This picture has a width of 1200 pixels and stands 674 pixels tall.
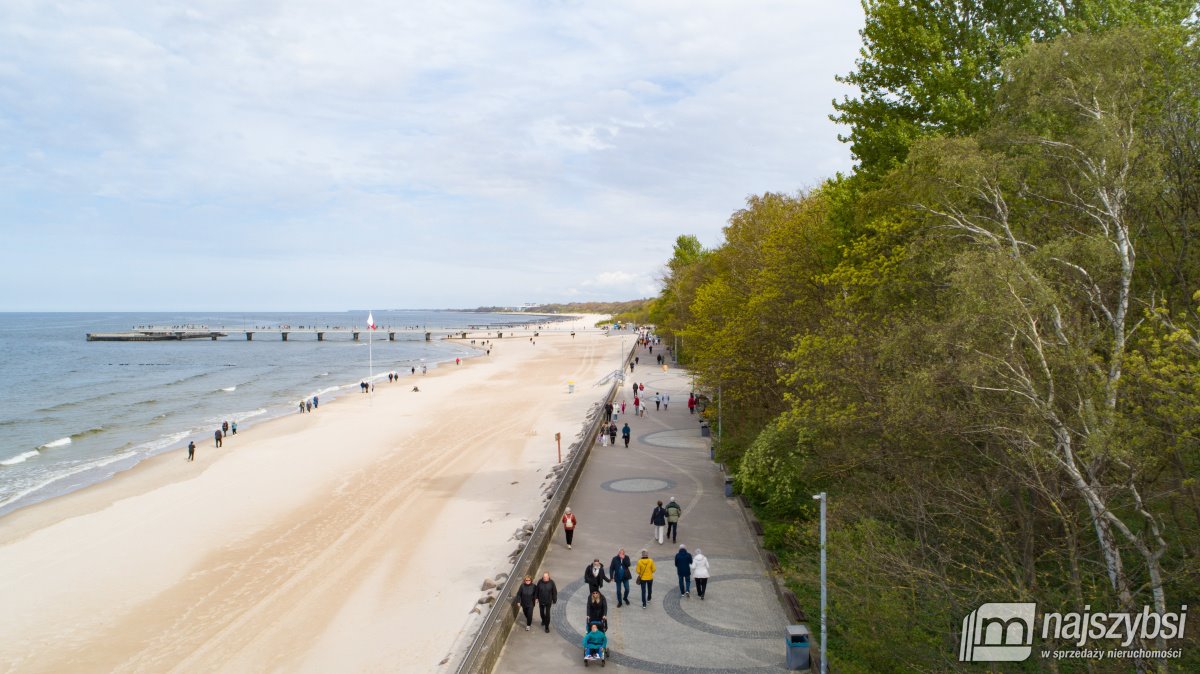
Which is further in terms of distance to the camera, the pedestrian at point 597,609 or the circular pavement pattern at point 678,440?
the circular pavement pattern at point 678,440

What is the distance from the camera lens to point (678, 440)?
32.2 m

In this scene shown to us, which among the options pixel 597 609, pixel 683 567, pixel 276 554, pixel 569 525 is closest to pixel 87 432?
pixel 276 554

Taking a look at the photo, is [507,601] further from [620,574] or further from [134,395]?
[134,395]

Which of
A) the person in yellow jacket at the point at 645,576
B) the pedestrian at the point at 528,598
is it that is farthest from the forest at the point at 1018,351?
the pedestrian at the point at 528,598

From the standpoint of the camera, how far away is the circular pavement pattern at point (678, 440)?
30748mm

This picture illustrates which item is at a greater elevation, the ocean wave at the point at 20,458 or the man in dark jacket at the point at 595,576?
the man in dark jacket at the point at 595,576

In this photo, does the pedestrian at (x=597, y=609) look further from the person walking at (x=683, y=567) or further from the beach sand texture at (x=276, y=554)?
the beach sand texture at (x=276, y=554)

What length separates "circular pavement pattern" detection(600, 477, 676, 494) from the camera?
23.2 metres

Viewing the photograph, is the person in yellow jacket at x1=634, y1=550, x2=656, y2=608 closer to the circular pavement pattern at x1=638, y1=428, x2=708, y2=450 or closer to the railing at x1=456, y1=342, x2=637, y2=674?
the railing at x1=456, y1=342, x2=637, y2=674

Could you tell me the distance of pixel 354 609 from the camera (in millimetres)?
15953

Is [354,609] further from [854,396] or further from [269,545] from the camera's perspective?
[854,396]

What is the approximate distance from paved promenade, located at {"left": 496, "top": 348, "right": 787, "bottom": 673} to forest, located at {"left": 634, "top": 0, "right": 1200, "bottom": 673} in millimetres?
1220

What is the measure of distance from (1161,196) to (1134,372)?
13.6ft

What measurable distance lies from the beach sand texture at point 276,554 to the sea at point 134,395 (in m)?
3.78
